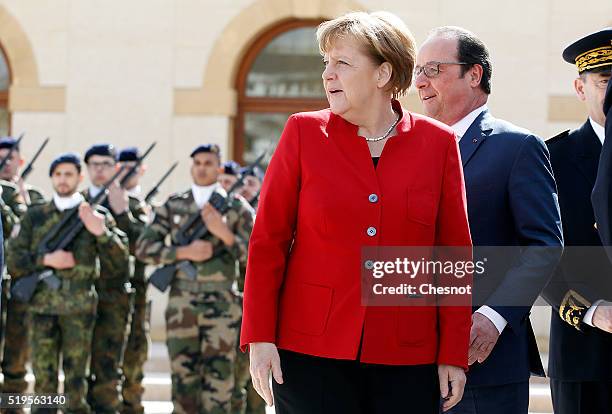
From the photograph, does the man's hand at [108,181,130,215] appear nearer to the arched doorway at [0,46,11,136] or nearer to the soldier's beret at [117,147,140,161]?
the soldier's beret at [117,147,140,161]

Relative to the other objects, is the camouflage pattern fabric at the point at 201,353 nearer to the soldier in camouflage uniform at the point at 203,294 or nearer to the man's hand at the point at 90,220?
the soldier in camouflage uniform at the point at 203,294

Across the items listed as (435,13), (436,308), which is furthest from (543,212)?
(435,13)

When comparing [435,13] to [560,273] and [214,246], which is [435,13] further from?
[560,273]

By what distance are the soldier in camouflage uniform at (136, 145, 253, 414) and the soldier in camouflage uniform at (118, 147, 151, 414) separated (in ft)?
3.27

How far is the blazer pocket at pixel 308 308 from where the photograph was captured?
328cm

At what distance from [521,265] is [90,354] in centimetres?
534

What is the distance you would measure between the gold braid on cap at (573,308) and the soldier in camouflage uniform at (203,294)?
4256 mm

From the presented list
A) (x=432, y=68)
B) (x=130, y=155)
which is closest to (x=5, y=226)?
(x=130, y=155)

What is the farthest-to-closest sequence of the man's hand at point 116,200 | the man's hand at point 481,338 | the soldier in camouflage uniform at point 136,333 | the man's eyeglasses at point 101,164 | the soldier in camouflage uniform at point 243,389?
1. the man's eyeglasses at point 101,164
2. the man's hand at point 116,200
3. the soldier in camouflage uniform at point 136,333
4. the soldier in camouflage uniform at point 243,389
5. the man's hand at point 481,338

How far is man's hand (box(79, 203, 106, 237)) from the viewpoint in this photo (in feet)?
27.5

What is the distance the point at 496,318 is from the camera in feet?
12.4

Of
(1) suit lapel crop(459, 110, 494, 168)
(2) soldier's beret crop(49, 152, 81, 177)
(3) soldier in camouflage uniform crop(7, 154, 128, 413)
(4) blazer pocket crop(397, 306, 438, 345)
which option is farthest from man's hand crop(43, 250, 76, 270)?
(4) blazer pocket crop(397, 306, 438, 345)

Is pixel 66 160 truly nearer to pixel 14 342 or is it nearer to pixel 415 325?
pixel 14 342

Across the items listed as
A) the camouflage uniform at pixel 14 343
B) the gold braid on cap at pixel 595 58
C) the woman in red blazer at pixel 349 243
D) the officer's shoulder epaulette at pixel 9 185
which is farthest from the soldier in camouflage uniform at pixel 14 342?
the woman in red blazer at pixel 349 243
